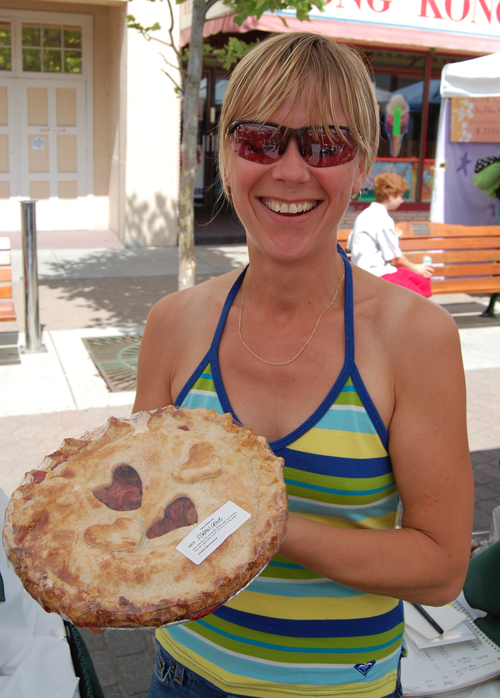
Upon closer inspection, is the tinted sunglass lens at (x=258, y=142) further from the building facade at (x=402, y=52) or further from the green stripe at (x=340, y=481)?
the building facade at (x=402, y=52)

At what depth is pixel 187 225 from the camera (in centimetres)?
624

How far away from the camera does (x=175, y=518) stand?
1.33 metres

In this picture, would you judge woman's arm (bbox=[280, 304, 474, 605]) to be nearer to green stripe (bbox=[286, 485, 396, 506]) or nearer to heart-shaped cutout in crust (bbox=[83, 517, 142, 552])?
green stripe (bbox=[286, 485, 396, 506])

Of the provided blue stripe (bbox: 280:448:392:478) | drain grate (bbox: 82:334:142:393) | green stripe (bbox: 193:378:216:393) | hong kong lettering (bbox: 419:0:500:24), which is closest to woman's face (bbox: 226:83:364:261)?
green stripe (bbox: 193:378:216:393)

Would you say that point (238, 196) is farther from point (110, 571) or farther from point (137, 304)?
point (137, 304)

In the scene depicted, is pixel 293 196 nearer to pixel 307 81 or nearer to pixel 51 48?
pixel 307 81

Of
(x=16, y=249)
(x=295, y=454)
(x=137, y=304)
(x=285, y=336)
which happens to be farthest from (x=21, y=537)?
(x=16, y=249)

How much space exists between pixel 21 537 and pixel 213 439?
1.42 feet

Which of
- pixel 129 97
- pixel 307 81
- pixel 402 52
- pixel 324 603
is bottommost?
pixel 324 603

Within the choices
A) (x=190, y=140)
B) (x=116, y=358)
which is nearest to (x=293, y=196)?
(x=190, y=140)

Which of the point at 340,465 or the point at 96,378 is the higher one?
the point at 340,465

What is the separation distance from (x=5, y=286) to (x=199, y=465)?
18.8ft

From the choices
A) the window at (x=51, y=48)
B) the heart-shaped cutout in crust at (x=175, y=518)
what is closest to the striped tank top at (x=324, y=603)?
the heart-shaped cutout in crust at (x=175, y=518)

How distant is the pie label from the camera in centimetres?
122
